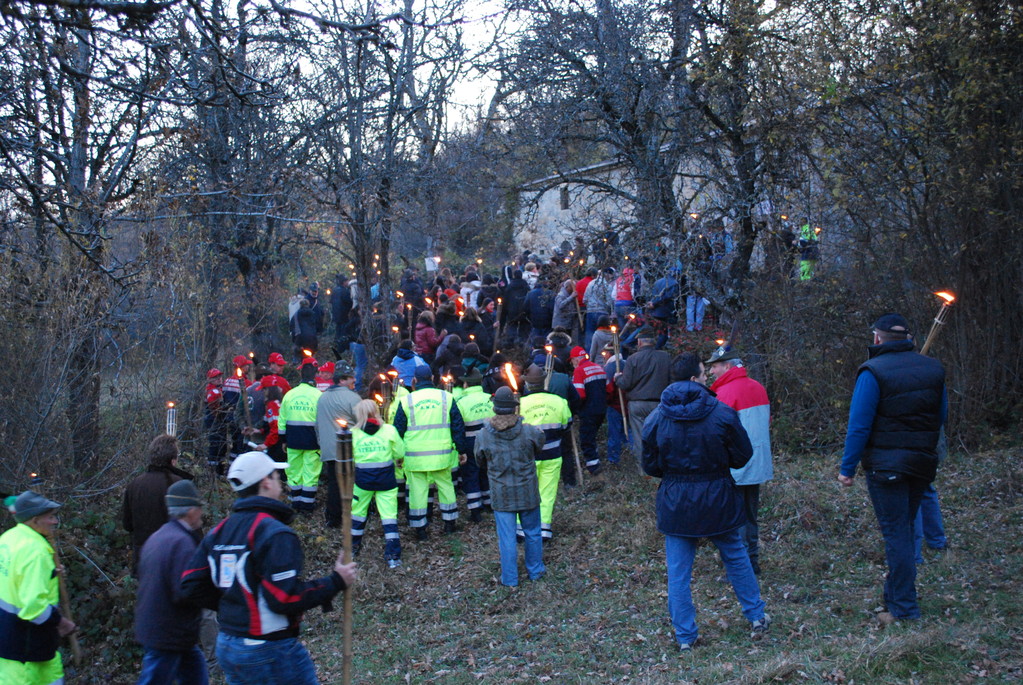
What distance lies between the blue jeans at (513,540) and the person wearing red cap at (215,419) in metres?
4.10

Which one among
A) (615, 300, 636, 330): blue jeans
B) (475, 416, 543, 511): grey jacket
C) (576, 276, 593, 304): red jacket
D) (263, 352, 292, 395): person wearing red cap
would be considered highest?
(576, 276, 593, 304): red jacket

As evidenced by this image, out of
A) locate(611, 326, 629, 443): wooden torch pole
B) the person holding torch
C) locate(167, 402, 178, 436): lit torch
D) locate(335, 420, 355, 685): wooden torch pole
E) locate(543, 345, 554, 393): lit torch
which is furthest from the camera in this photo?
locate(611, 326, 629, 443): wooden torch pole

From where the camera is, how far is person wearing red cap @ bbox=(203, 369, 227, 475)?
11.1 meters

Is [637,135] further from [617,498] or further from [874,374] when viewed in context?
[874,374]

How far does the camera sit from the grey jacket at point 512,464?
8789 millimetres

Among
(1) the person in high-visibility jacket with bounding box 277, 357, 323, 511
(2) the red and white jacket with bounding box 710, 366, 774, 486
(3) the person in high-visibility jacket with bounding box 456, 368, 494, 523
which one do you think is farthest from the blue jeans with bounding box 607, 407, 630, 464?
(2) the red and white jacket with bounding box 710, 366, 774, 486

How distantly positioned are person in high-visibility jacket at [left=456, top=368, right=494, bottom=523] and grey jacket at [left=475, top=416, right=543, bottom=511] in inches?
72.2

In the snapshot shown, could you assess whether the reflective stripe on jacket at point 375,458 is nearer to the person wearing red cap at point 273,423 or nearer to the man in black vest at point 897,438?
the person wearing red cap at point 273,423

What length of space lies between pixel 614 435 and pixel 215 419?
5.54 meters

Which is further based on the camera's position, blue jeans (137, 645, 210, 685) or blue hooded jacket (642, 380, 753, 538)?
blue hooded jacket (642, 380, 753, 538)

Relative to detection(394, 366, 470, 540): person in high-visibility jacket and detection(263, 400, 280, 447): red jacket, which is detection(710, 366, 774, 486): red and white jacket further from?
detection(263, 400, 280, 447): red jacket

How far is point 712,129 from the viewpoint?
43.2 ft

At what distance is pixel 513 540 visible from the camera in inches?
351

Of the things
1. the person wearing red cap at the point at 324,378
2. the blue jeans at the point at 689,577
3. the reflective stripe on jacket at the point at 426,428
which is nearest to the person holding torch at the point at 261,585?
the blue jeans at the point at 689,577
